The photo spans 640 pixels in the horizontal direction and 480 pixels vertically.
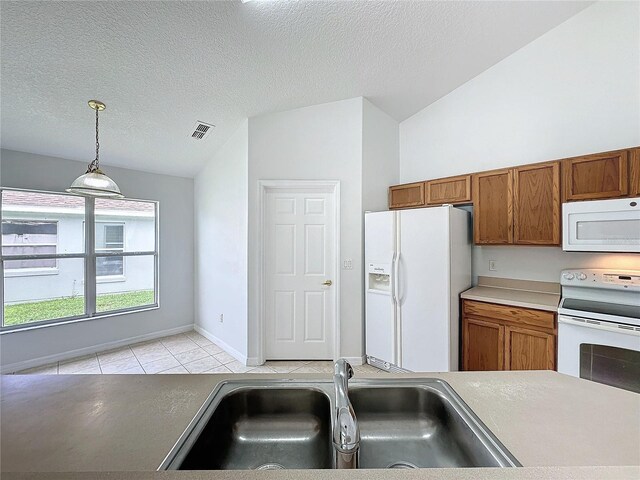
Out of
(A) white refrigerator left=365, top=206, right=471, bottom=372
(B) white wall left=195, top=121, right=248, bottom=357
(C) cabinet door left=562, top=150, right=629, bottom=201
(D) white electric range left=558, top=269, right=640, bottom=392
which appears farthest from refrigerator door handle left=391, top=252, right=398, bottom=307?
(B) white wall left=195, top=121, right=248, bottom=357

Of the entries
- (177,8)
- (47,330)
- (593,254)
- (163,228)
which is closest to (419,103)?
(593,254)

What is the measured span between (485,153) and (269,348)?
3.46 meters

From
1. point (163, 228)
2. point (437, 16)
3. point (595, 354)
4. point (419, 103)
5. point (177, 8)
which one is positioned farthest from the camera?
point (163, 228)

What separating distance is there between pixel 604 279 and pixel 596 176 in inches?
34.2

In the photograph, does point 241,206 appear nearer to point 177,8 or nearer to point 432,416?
point 177,8

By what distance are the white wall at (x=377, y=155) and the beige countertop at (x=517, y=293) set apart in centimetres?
145

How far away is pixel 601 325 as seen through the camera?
6.43ft

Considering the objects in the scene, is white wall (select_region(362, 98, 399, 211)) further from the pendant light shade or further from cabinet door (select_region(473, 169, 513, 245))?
the pendant light shade

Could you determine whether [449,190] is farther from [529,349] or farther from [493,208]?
[529,349]

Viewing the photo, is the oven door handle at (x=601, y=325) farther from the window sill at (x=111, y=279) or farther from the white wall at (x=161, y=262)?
the window sill at (x=111, y=279)

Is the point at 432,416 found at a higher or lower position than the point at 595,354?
higher

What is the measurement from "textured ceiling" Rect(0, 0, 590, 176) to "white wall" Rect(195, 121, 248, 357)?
1.83 feet

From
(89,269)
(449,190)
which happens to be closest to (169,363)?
(89,269)

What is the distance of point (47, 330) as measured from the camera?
334 centimetres
